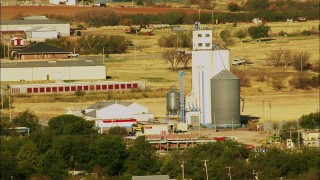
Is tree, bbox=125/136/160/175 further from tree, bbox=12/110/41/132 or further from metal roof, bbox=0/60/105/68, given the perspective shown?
metal roof, bbox=0/60/105/68

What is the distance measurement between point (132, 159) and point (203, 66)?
37.9 feet

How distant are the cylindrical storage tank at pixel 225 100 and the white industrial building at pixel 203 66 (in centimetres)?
51

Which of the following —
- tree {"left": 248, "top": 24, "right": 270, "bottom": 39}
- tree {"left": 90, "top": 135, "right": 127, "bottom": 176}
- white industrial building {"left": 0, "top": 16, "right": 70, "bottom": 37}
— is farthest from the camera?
white industrial building {"left": 0, "top": 16, "right": 70, "bottom": 37}

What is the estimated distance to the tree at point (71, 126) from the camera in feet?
113

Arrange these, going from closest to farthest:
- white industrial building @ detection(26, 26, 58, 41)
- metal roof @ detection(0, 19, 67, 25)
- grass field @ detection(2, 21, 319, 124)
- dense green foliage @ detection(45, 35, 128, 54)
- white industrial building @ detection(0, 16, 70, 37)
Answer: grass field @ detection(2, 21, 319, 124) → dense green foliage @ detection(45, 35, 128, 54) → white industrial building @ detection(26, 26, 58, 41) → white industrial building @ detection(0, 16, 70, 37) → metal roof @ detection(0, 19, 67, 25)

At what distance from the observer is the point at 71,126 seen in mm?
34688

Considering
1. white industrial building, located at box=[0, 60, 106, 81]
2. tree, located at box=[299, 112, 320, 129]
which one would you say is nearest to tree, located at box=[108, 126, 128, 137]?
tree, located at box=[299, 112, 320, 129]

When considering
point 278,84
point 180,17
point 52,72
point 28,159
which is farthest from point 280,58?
point 28,159

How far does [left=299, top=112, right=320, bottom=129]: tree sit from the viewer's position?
36.9 metres

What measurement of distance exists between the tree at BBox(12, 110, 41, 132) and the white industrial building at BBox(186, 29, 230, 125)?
520 cm

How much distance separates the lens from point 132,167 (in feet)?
96.3

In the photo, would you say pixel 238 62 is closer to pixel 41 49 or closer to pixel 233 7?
pixel 41 49

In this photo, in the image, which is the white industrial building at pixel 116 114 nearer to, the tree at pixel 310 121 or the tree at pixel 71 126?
the tree at pixel 71 126

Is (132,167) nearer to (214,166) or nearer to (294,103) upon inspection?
(214,166)
